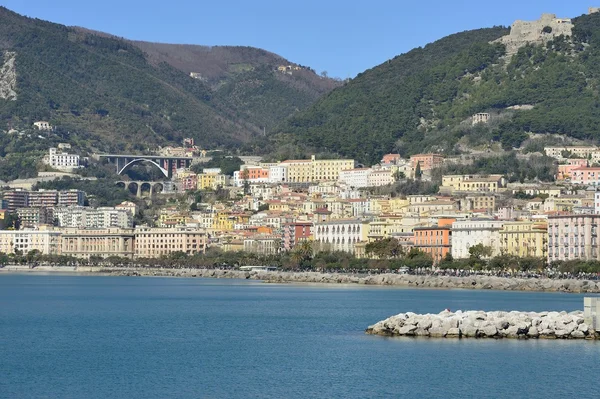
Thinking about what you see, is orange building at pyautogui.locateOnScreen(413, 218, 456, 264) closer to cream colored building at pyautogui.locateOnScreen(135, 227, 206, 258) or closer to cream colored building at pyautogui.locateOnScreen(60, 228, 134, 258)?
cream colored building at pyautogui.locateOnScreen(135, 227, 206, 258)

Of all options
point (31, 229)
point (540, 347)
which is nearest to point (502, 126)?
point (31, 229)

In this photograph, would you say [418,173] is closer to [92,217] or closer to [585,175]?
[585,175]

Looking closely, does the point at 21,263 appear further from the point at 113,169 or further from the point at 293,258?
the point at 113,169

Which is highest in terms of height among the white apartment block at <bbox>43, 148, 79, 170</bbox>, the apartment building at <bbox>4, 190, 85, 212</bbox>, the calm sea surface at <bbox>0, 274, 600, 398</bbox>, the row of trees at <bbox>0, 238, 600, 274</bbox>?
the white apartment block at <bbox>43, 148, 79, 170</bbox>

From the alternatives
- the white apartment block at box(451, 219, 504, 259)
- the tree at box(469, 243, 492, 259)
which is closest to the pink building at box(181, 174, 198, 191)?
the white apartment block at box(451, 219, 504, 259)

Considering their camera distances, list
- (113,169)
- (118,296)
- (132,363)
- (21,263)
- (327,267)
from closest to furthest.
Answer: (132,363) → (118,296) → (327,267) → (21,263) → (113,169)

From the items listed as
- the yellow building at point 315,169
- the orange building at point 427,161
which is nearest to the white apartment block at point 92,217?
the yellow building at point 315,169
